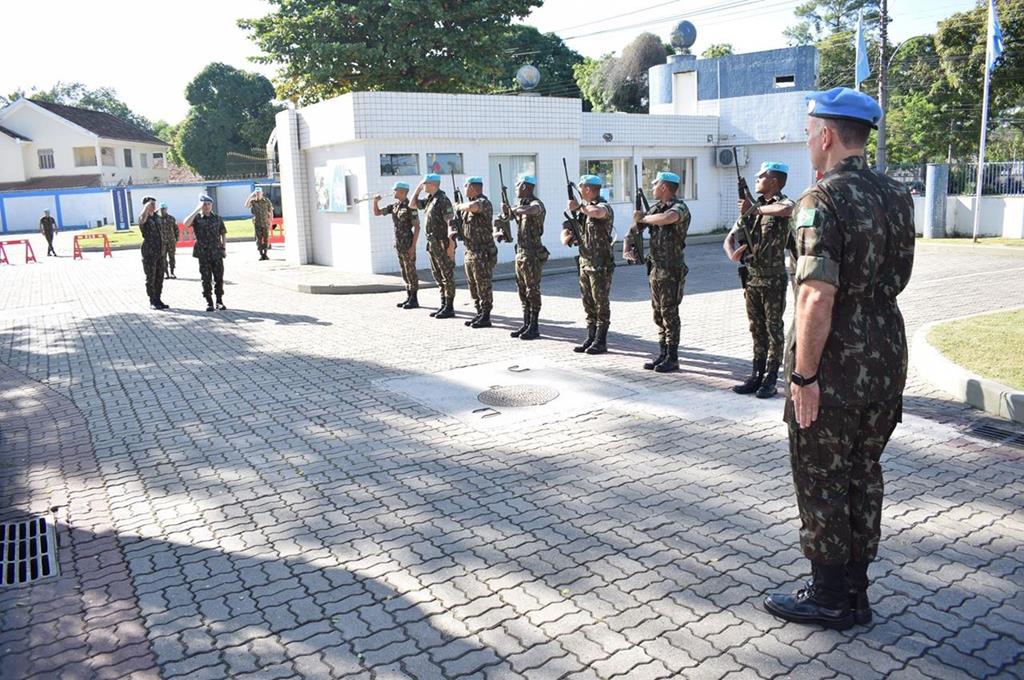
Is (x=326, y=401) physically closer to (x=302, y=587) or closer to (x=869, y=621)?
(x=302, y=587)

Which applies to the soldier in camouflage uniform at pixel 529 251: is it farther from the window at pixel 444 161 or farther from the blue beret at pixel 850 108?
the window at pixel 444 161

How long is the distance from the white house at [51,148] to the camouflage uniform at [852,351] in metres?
59.9

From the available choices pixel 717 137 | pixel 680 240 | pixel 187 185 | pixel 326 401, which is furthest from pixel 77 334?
pixel 187 185

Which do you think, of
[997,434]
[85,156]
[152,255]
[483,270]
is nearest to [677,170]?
[483,270]

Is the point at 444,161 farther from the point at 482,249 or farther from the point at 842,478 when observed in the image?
the point at 842,478

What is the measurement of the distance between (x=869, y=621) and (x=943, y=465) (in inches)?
95.7

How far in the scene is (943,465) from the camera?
18.2ft

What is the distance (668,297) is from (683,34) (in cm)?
2847

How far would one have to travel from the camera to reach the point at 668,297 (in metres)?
8.37

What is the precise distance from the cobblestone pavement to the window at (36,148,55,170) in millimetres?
55071

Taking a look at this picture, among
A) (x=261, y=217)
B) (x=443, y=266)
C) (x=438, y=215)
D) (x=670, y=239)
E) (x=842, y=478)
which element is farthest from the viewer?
(x=261, y=217)

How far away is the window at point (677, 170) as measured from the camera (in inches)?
985

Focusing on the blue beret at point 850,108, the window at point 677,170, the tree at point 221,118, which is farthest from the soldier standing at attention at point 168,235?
the tree at point 221,118

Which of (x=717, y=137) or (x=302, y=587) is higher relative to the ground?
(x=717, y=137)
